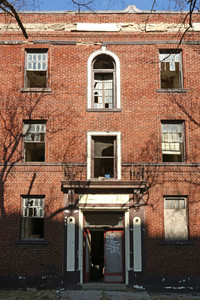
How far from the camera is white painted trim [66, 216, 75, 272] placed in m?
15.1

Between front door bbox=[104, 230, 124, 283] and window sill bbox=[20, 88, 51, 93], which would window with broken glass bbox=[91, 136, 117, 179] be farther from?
window sill bbox=[20, 88, 51, 93]

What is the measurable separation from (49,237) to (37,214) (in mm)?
1133

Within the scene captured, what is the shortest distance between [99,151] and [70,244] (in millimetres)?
4230

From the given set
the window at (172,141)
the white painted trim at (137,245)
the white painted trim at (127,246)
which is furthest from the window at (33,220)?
the window at (172,141)

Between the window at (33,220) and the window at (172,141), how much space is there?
596 centimetres

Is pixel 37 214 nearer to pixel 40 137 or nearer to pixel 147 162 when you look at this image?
pixel 40 137

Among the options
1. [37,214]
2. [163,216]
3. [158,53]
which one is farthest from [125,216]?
[158,53]

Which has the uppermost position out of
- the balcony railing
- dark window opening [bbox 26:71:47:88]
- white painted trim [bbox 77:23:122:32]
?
white painted trim [bbox 77:23:122:32]

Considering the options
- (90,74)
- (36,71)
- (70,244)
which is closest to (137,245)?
(70,244)

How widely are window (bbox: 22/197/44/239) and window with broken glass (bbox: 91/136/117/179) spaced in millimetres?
2887

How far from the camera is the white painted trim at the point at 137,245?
15.0 meters

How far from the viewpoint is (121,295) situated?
14.1m

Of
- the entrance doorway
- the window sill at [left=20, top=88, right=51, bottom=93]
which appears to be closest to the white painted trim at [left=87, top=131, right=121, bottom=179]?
the entrance doorway

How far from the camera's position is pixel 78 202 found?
15.5m
